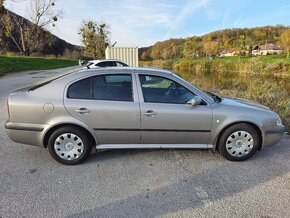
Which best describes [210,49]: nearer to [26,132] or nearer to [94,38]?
[94,38]

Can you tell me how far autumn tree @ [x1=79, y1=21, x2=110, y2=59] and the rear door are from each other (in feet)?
166

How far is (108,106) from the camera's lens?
3.87 metres

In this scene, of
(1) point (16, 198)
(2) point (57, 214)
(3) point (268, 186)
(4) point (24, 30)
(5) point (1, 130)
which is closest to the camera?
(2) point (57, 214)

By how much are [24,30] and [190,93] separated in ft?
180

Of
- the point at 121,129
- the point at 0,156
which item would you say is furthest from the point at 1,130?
the point at 121,129

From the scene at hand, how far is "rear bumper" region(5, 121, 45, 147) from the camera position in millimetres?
3875

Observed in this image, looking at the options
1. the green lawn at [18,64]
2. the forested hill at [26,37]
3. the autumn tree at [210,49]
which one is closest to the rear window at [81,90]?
the green lawn at [18,64]

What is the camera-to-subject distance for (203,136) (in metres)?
4.03

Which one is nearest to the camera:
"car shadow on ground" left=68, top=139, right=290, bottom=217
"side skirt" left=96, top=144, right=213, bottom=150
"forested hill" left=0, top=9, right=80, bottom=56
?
"car shadow on ground" left=68, top=139, right=290, bottom=217

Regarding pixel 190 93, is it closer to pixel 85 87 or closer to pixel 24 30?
pixel 85 87

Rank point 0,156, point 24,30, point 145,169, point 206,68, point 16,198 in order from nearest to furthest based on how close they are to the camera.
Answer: point 16,198 → point 145,169 → point 0,156 → point 206,68 → point 24,30

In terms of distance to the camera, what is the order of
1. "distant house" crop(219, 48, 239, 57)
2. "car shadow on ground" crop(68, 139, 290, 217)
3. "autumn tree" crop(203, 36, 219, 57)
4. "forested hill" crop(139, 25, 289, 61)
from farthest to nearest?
1. "autumn tree" crop(203, 36, 219, 57)
2. "forested hill" crop(139, 25, 289, 61)
3. "distant house" crop(219, 48, 239, 57)
4. "car shadow on ground" crop(68, 139, 290, 217)

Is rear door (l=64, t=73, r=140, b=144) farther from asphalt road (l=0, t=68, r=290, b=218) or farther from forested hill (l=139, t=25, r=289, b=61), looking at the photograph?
forested hill (l=139, t=25, r=289, b=61)

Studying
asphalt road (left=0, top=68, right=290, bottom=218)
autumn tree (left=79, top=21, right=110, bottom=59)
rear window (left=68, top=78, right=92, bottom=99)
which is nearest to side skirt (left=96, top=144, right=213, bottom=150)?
asphalt road (left=0, top=68, right=290, bottom=218)
